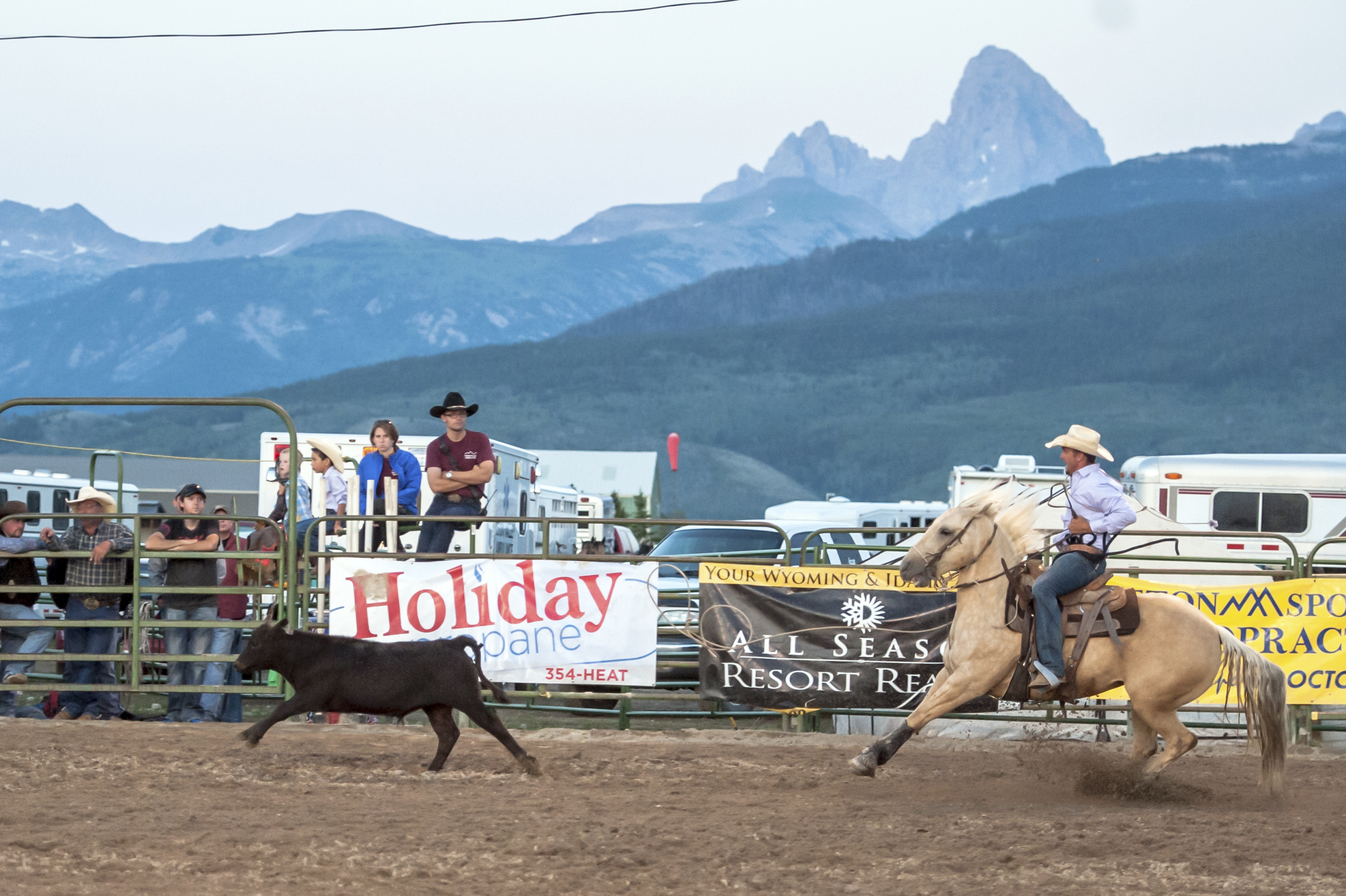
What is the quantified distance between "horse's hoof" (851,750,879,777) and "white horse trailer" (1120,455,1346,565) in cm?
1139

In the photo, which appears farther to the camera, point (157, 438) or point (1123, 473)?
point (157, 438)

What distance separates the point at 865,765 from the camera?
785 cm

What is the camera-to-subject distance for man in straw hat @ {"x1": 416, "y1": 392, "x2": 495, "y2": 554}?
37.3ft

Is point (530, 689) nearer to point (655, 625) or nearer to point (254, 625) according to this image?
point (655, 625)

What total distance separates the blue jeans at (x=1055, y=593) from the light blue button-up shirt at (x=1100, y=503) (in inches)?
7.7

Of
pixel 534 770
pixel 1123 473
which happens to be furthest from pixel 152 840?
pixel 1123 473

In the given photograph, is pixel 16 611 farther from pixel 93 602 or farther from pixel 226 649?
pixel 226 649

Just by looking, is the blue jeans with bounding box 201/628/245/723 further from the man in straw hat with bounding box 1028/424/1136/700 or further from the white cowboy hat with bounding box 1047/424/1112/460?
the white cowboy hat with bounding box 1047/424/1112/460

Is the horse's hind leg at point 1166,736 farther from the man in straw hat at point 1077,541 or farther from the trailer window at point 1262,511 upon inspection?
the trailer window at point 1262,511

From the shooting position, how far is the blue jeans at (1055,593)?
7.96 meters

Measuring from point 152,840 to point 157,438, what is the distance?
500 feet

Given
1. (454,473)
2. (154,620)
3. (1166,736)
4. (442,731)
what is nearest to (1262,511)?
(1166,736)

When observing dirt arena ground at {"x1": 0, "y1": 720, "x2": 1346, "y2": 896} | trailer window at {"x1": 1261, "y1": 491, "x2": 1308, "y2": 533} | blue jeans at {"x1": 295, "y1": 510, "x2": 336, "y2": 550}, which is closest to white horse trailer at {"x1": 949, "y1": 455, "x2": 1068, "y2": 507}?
trailer window at {"x1": 1261, "y1": 491, "x2": 1308, "y2": 533}

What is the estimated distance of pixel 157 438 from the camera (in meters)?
150
